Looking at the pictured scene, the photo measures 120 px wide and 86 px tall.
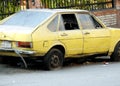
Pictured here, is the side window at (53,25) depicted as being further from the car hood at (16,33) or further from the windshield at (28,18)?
the car hood at (16,33)

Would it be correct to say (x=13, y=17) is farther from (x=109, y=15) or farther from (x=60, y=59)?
(x=109, y=15)

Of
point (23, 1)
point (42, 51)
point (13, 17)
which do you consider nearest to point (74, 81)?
point (42, 51)

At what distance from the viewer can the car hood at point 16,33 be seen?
12484 mm

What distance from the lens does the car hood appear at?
12484 mm

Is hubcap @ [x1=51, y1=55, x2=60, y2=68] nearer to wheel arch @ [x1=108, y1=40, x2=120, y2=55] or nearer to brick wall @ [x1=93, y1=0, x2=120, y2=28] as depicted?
wheel arch @ [x1=108, y1=40, x2=120, y2=55]

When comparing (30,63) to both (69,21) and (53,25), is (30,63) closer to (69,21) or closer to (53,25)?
(53,25)

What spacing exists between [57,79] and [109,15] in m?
10.9

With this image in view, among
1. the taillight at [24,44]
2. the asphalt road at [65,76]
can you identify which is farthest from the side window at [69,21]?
the taillight at [24,44]

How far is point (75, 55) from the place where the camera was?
1387 cm

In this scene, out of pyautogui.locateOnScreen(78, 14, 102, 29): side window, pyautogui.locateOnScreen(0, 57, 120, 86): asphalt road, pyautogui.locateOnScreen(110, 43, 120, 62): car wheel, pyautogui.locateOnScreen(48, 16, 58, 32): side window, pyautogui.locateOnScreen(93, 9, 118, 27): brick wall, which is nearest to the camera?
pyautogui.locateOnScreen(0, 57, 120, 86): asphalt road

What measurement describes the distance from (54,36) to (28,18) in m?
1.07

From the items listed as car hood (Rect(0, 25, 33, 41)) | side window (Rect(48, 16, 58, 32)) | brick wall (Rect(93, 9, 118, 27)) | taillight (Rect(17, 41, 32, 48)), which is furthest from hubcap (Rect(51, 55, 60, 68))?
brick wall (Rect(93, 9, 118, 27))

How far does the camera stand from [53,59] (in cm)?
1302

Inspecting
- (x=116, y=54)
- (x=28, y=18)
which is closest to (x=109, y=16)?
(x=116, y=54)
